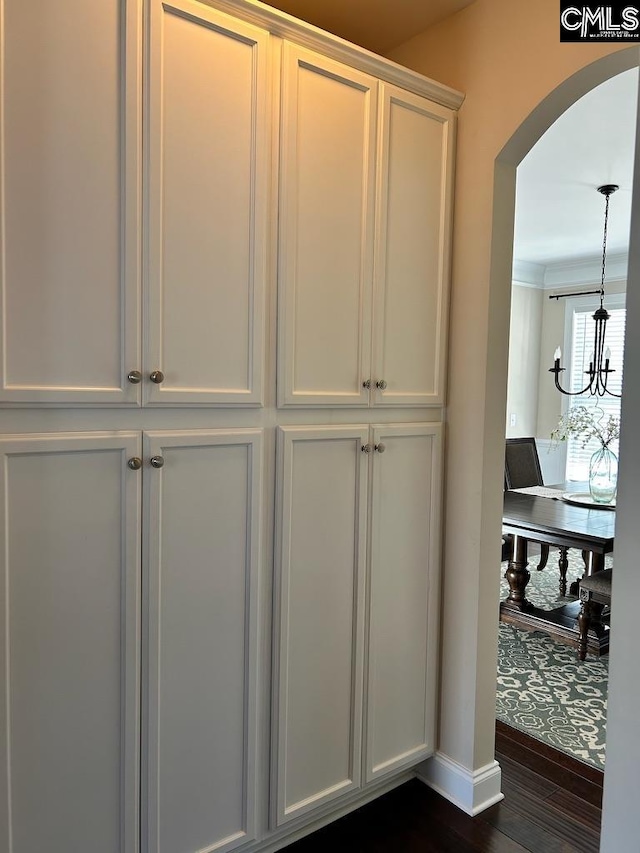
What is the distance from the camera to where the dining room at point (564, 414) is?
8.97 feet

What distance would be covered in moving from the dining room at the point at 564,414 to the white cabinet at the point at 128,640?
129 centimetres

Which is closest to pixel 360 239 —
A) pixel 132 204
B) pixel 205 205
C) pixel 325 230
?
pixel 325 230

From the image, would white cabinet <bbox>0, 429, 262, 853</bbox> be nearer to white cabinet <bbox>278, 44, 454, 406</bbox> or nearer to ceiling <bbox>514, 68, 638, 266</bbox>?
white cabinet <bbox>278, 44, 454, 406</bbox>

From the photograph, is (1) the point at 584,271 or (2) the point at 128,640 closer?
(2) the point at 128,640

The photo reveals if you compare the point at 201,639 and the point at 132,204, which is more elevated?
→ the point at 132,204

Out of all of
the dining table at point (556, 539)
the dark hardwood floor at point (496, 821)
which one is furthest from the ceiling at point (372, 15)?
the dark hardwood floor at point (496, 821)

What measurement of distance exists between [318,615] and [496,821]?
961mm

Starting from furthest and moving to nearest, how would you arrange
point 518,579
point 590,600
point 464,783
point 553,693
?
point 518,579, point 590,600, point 553,693, point 464,783

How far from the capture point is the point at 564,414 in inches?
242

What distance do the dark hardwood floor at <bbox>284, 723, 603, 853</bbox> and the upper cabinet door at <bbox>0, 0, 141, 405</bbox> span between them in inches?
60.9

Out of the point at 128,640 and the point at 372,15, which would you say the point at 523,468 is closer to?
the point at 372,15

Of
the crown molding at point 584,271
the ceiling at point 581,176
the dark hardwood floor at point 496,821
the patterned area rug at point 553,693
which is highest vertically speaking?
the ceiling at point 581,176

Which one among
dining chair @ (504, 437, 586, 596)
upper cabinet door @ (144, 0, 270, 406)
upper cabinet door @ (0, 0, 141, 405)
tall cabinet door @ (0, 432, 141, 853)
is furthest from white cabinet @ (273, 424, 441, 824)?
dining chair @ (504, 437, 586, 596)

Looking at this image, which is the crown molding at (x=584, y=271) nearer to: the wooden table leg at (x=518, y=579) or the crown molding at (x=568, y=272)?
the crown molding at (x=568, y=272)
